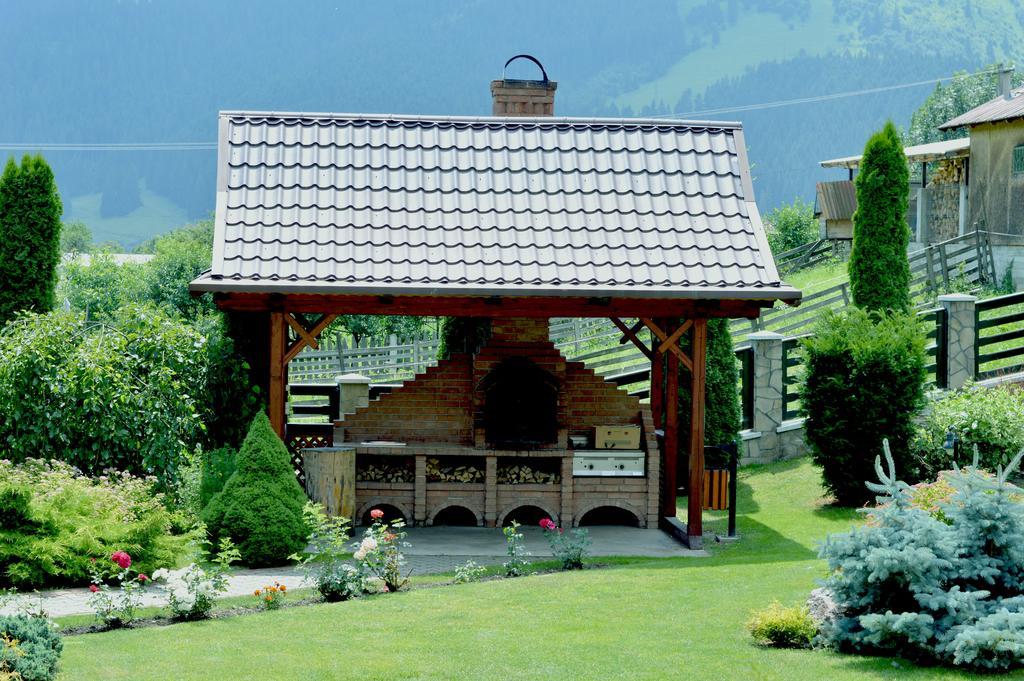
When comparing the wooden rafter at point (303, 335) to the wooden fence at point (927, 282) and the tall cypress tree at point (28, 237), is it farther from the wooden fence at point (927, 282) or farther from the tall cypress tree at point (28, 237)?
the wooden fence at point (927, 282)

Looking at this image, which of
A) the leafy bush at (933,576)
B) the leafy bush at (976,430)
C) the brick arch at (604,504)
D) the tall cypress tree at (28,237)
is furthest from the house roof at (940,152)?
the leafy bush at (933,576)

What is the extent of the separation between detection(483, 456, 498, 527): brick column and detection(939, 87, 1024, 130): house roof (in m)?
22.2

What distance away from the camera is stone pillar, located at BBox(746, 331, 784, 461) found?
656 inches

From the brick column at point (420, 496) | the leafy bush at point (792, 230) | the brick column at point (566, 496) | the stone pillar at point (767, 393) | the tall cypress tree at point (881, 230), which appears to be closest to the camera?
the brick column at point (566, 496)

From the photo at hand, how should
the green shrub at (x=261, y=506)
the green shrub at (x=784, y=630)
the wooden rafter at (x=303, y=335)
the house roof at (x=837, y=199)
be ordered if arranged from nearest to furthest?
the green shrub at (x=784, y=630), the green shrub at (x=261, y=506), the wooden rafter at (x=303, y=335), the house roof at (x=837, y=199)

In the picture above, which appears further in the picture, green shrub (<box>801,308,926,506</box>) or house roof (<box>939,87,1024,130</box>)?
house roof (<box>939,87,1024,130</box>)

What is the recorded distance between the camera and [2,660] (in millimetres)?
6387

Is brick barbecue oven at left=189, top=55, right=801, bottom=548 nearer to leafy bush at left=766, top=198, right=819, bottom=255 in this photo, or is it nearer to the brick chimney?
the brick chimney

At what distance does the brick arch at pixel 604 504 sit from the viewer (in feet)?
42.2

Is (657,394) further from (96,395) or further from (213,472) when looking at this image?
(96,395)

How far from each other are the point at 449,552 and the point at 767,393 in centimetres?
678

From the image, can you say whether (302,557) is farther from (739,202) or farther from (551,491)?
(739,202)

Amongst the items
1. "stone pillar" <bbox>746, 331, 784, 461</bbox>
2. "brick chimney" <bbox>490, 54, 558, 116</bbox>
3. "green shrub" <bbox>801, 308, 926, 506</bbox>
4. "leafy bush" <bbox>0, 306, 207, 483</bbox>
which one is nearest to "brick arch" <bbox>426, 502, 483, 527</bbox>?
"leafy bush" <bbox>0, 306, 207, 483</bbox>

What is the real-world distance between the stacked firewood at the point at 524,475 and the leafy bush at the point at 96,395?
10.7 ft
